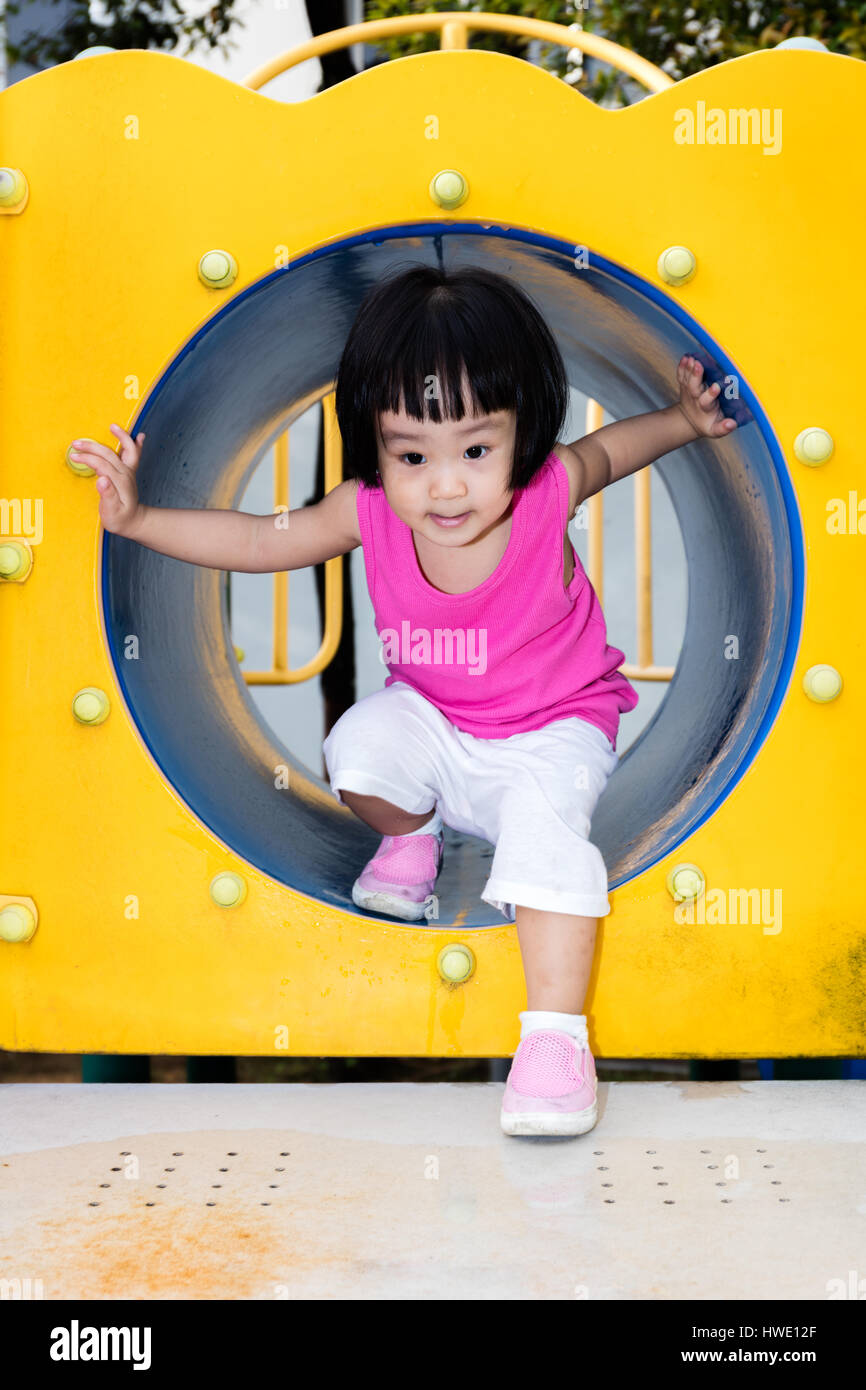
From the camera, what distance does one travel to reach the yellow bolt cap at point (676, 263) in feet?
5.88

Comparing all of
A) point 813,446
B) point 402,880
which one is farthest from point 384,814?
point 813,446

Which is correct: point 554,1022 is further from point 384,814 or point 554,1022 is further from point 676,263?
point 676,263

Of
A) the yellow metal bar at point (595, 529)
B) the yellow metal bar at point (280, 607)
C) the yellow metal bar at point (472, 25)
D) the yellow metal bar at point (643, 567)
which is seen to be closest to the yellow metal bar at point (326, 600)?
the yellow metal bar at point (280, 607)

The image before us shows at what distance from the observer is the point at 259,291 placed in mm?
1920

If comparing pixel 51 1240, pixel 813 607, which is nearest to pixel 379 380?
pixel 813 607

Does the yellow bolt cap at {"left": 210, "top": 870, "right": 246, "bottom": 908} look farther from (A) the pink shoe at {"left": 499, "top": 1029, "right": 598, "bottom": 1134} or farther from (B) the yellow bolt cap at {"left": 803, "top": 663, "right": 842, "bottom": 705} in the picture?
(B) the yellow bolt cap at {"left": 803, "top": 663, "right": 842, "bottom": 705}

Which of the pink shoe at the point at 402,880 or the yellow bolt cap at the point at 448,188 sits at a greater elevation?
the yellow bolt cap at the point at 448,188

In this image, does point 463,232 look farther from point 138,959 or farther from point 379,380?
point 138,959

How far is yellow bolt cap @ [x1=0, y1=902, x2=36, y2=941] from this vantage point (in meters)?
1.84

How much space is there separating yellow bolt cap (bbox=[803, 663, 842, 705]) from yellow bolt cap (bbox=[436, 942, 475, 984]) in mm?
557

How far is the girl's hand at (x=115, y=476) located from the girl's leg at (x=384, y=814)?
51cm

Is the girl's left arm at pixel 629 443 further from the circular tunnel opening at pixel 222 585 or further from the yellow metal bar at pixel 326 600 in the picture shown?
the yellow metal bar at pixel 326 600

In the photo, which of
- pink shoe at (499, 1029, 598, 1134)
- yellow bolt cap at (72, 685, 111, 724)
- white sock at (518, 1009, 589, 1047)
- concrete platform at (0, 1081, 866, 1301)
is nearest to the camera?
concrete platform at (0, 1081, 866, 1301)

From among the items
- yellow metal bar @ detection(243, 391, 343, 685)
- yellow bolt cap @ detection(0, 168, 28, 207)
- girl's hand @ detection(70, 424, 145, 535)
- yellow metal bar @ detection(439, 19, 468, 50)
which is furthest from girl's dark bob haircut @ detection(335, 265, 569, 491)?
yellow metal bar @ detection(243, 391, 343, 685)
